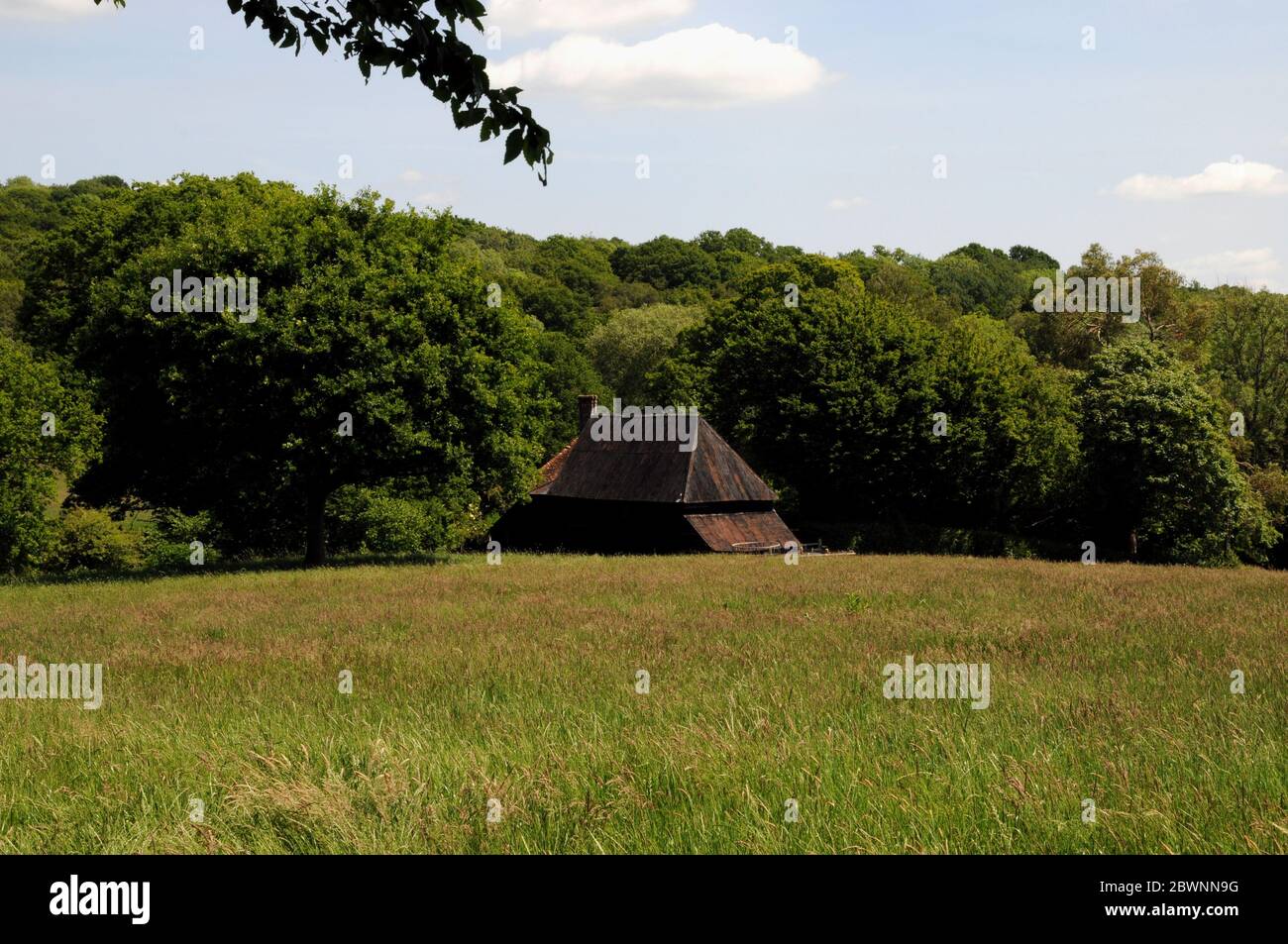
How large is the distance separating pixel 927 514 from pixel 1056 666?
45082mm

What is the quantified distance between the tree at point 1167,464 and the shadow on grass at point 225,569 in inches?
1278

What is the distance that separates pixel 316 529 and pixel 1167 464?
127ft

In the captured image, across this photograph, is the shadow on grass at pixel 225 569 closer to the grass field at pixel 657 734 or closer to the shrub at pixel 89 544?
the shrub at pixel 89 544

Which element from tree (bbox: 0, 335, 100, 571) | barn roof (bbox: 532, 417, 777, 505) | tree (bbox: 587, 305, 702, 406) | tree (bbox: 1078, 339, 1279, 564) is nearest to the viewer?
tree (bbox: 0, 335, 100, 571)

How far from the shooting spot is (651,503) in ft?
141

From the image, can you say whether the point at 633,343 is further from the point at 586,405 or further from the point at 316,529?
the point at 316,529

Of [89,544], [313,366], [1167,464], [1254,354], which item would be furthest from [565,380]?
[313,366]

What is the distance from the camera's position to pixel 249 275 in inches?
1172

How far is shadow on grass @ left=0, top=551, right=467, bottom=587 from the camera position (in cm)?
2772

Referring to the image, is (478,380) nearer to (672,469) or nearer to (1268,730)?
(672,469)

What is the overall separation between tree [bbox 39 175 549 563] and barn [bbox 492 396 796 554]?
9.82 m

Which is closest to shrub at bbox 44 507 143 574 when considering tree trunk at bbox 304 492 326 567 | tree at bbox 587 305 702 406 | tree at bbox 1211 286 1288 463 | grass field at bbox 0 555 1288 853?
tree trunk at bbox 304 492 326 567

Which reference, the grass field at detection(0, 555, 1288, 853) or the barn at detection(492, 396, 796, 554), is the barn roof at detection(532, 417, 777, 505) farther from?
the grass field at detection(0, 555, 1288, 853)
